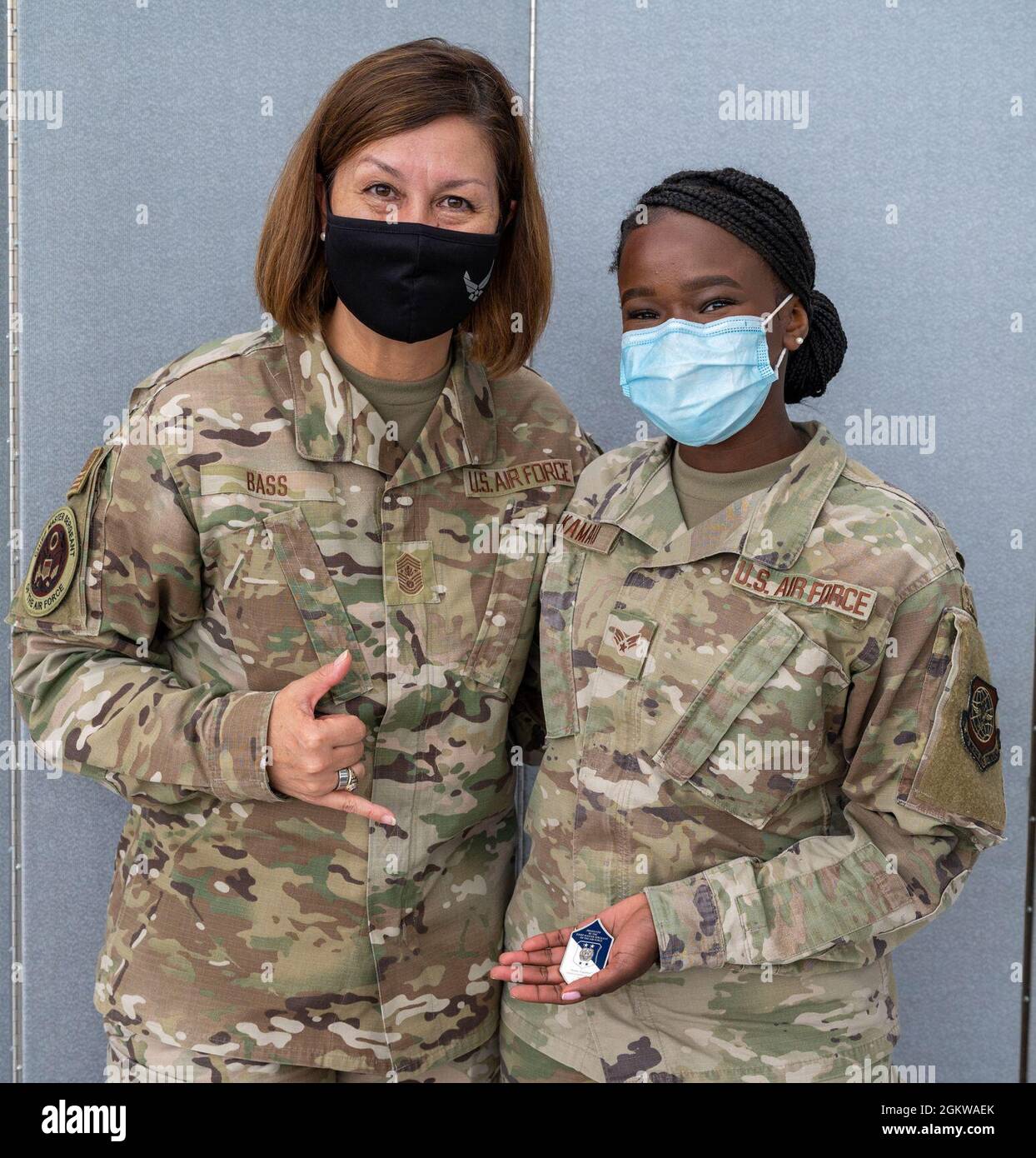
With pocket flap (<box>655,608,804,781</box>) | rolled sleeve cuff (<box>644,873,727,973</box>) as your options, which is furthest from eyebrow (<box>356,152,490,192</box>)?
rolled sleeve cuff (<box>644,873,727,973</box>)

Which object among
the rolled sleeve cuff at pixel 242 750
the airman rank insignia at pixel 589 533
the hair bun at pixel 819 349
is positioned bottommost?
the rolled sleeve cuff at pixel 242 750

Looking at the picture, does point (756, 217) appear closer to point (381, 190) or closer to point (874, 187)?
point (381, 190)

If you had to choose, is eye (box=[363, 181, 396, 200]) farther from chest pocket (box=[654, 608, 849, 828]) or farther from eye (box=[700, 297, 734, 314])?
chest pocket (box=[654, 608, 849, 828])

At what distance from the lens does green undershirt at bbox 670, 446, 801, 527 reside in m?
1.53

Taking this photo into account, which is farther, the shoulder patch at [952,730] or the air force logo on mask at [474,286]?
the air force logo on mask at [474,286]

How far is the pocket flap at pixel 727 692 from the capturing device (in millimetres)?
1417

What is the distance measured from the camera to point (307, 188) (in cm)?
157

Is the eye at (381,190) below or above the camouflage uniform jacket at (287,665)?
above

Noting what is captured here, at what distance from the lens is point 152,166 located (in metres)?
2.04

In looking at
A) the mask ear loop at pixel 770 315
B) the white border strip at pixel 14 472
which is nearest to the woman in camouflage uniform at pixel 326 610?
the mask ear loop at pixel 770 315

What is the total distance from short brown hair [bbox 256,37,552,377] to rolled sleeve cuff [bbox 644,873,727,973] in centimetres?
85

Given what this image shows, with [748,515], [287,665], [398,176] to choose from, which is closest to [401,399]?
[398,176]

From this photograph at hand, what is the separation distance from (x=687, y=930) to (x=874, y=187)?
1431mm

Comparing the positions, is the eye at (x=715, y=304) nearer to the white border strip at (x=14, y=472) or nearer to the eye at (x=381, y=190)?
the eye at (x=381, y=190)
